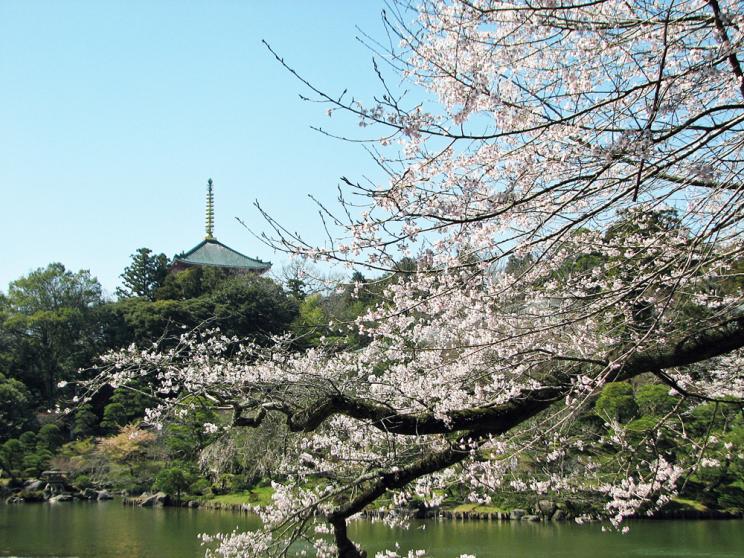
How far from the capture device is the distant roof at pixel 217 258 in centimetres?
3241

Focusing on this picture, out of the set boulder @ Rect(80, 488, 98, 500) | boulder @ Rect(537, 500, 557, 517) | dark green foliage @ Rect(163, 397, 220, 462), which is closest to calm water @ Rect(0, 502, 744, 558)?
boulder @ Rect(537, 500, 557, 517)

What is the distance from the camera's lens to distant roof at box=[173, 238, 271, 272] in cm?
3241

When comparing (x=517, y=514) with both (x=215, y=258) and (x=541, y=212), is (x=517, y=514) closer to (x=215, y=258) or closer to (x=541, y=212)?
(x=541, y=212)

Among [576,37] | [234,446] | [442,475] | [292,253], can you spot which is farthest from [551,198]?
[234,446]

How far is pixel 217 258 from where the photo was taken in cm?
3338

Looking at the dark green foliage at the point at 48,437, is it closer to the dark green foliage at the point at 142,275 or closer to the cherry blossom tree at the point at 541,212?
the dark green foliage at the point at 142,275

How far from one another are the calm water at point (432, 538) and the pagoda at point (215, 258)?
18.7m

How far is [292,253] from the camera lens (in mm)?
2551

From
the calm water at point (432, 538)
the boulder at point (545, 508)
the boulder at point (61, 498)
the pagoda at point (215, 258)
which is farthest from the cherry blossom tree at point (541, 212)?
the pagoda at point (215, 258)

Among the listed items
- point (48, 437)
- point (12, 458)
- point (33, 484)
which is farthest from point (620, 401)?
point (12, 458)

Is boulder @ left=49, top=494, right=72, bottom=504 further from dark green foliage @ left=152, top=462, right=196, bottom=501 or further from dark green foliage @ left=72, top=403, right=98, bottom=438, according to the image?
dark green foliage @ left=152, top=462, right=196, bottom=501

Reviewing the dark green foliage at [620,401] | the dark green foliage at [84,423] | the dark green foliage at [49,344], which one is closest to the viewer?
the dark green foliage at [620,401]

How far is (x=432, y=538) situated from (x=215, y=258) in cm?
2470

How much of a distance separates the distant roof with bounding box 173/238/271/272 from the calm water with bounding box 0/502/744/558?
751 inches
